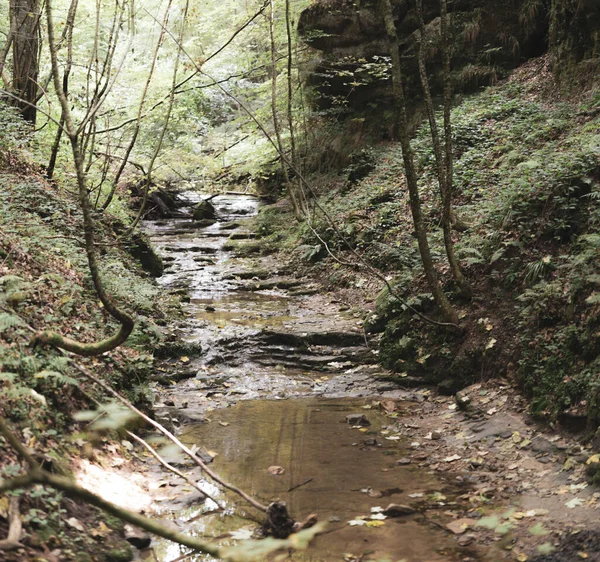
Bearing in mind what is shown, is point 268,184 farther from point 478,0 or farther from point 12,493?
point 12,493

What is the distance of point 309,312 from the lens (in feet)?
35.4

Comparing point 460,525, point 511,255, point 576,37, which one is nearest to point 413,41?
point 576,37

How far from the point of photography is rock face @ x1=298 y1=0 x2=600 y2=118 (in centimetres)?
1486

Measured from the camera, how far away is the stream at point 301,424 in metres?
4.13

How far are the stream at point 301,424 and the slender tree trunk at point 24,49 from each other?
5.35 m

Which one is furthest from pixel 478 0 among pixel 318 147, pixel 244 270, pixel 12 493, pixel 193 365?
pixel 12 493

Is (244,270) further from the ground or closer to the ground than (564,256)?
closer to the ground

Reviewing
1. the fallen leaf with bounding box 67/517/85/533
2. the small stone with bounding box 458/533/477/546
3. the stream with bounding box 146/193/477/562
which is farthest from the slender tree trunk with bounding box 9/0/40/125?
the small stone with bounding box 458/533/477/546

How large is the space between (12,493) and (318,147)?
1658cm

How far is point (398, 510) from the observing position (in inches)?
173

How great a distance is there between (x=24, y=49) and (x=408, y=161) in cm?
776

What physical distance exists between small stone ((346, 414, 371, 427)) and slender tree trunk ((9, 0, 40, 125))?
7.98 metres

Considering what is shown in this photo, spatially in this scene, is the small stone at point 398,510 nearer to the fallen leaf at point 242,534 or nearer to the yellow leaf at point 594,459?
the fallen leaf at point 242,534

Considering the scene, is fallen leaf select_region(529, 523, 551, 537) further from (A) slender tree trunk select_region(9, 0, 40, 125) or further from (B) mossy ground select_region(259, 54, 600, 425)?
(A) slender tree trunk select_region(9, 0, 40, 125)
